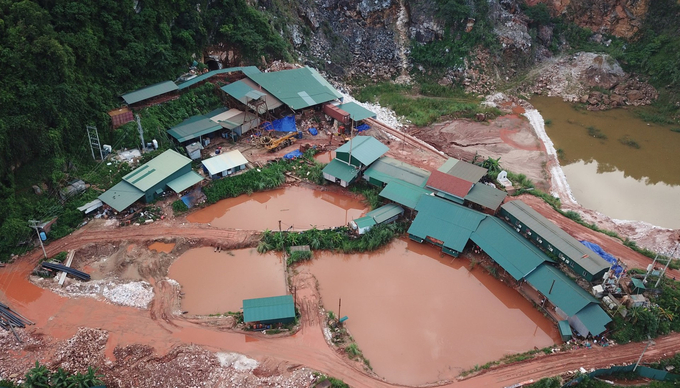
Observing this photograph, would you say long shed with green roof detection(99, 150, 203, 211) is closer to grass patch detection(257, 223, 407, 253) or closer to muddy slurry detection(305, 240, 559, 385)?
grass patch detection(257, 223, 407, 253)

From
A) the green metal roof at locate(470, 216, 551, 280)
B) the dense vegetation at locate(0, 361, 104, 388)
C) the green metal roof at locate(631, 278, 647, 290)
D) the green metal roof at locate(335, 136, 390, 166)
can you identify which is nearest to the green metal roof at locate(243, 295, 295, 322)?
the dense vegetation at locate(0, 361, 104, 388)

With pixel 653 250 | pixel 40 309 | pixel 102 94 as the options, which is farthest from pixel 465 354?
pixel 102 94

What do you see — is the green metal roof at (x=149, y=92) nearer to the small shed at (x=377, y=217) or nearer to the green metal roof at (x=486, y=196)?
the small shed at (x=377, y=217)

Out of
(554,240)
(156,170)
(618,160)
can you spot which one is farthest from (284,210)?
(618,160)

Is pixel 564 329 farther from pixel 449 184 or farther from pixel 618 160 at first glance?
pixel 618 160

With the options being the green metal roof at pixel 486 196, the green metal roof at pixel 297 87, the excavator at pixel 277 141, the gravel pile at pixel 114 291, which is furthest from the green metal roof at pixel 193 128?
the green metal roof at pixel 486 196

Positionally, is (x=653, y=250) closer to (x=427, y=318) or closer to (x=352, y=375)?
(x=427, y=318)
